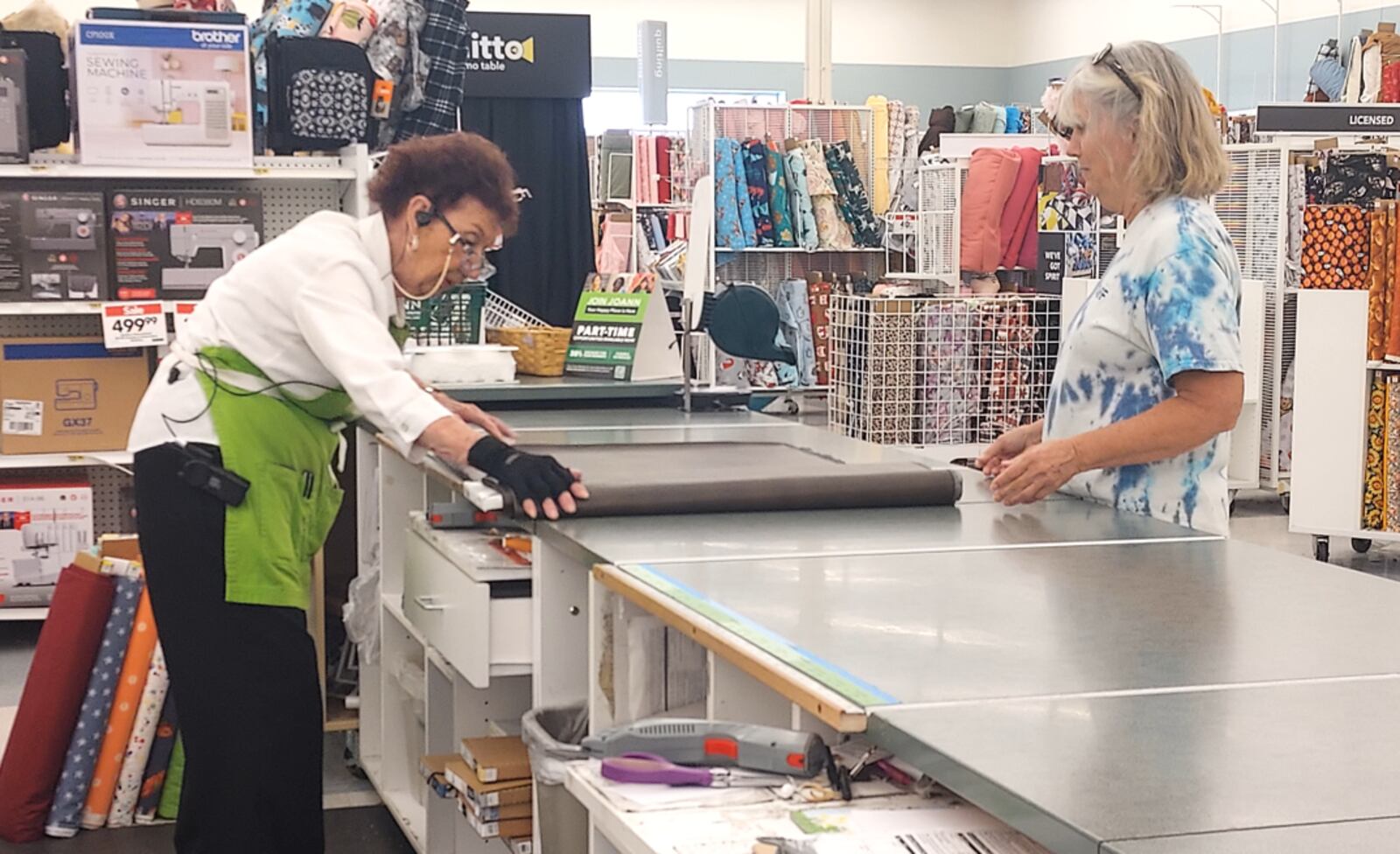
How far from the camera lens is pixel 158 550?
9.21ft

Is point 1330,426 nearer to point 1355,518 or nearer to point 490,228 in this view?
point 1355,518

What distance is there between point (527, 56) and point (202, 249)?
1.46 m

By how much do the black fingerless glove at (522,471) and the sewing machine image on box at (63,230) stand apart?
3107mm

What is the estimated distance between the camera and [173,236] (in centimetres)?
525

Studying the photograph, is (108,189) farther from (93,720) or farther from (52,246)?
(93,720)

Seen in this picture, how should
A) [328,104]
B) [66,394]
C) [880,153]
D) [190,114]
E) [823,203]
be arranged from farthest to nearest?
[880,153] → [823,203] → [66,394] → [190,114] → [328,104]

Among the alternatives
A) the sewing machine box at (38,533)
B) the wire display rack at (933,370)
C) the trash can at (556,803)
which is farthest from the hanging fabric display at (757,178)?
the trash can at (556,803)

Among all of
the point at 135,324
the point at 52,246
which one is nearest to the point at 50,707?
the point at 135,324

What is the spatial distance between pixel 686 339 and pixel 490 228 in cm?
118

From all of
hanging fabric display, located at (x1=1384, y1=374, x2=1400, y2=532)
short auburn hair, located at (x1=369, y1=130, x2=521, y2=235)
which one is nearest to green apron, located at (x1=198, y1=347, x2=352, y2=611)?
short auburn hair, located at (x1=369, y1=130, x2=521, y2=235)

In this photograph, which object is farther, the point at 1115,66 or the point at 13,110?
the point at 13,110

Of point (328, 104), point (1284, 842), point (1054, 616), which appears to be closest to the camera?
point (1284, 842)

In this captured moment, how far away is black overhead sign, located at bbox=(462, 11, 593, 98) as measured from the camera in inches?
232

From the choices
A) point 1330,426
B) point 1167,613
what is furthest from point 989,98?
point 1167,613
